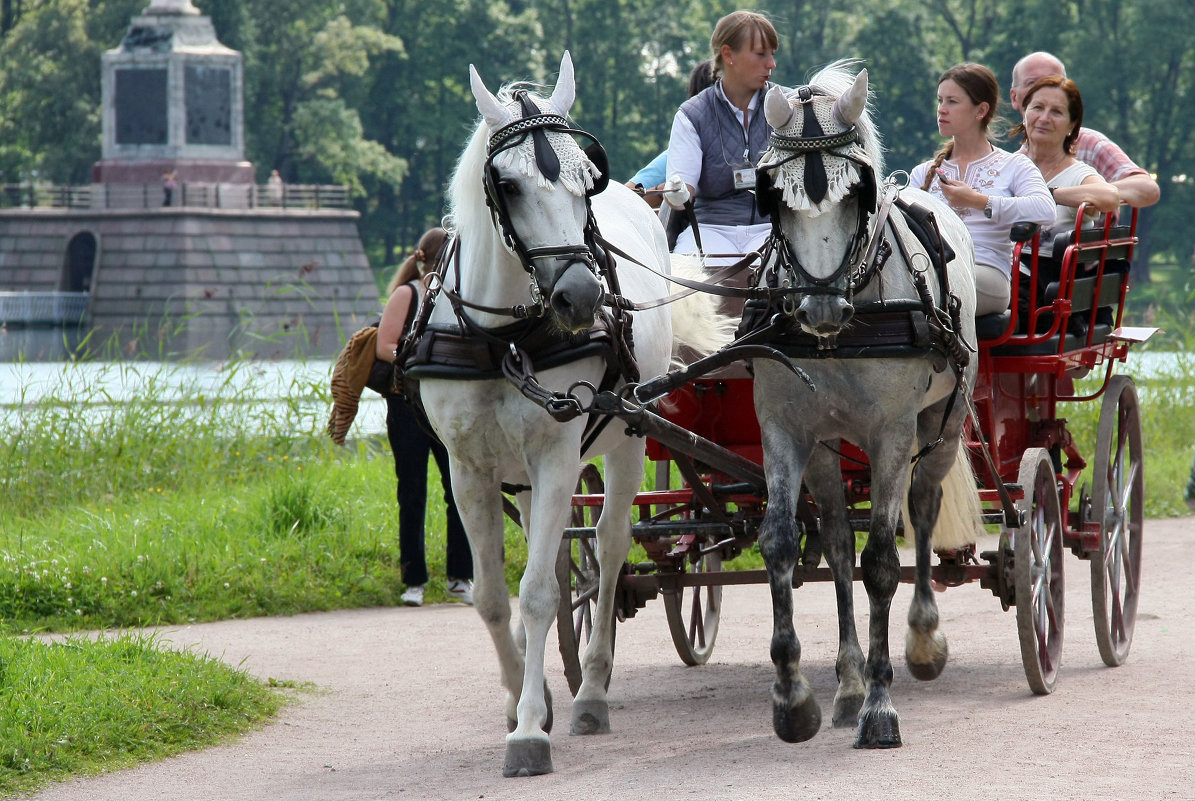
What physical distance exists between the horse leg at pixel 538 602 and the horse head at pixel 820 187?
34.9 inches

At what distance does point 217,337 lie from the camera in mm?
37750

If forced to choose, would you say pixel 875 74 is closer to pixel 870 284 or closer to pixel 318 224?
pixel 318 224

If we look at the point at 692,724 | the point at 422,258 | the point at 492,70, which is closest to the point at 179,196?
the point at 492,70

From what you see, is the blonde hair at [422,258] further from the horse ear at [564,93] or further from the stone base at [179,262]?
the stone base at [179,262]

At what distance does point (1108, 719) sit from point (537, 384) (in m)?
2.27

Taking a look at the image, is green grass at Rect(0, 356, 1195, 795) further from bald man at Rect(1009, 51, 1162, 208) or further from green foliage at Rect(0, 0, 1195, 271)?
green foliage at Rect(0, 0, 1195, 271)

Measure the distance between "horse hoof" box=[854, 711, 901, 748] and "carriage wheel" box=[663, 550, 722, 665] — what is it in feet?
5.46

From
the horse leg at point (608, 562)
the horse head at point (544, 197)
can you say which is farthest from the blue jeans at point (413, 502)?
the horse head at point (544, 197)

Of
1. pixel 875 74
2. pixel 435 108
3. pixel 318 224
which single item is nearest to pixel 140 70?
pixel 318 224

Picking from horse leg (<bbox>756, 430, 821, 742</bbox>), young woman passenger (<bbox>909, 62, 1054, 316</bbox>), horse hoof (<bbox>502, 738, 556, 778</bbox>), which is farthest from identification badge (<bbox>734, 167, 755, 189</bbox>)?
horse hoof (<bbox>502, 738, 556, 778</bbox>)

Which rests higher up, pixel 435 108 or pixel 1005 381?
pixel 435 108

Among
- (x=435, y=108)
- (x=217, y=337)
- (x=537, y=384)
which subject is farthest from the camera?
(x=435, y=108)

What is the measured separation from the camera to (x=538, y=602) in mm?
4715

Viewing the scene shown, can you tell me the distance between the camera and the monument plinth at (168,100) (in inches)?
1593
